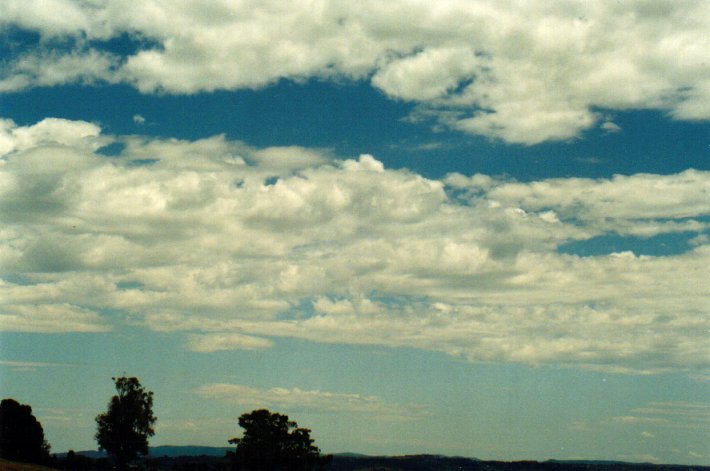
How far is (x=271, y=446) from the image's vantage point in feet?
483

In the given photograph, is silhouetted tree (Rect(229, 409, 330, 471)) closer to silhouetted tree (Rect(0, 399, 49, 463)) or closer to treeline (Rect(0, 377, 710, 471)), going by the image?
treeline (Rect(0, 377, 710, 471))

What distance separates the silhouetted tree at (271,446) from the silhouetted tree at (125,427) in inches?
818

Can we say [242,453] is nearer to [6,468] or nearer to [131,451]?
[131,451]

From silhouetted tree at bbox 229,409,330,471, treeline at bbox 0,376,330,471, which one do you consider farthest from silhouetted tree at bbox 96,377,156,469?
silhouetted tree at bbox 229,409,330,471

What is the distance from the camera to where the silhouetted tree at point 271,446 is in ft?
481

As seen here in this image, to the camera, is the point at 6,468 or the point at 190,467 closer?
the point at 6,468

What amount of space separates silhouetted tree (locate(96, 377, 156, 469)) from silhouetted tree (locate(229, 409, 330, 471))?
2077 cm

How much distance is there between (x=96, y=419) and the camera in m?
132

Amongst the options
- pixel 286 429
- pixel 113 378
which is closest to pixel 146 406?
pixel 113 378

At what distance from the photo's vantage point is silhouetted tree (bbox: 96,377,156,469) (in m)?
131

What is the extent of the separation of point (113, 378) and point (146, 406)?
7.37 meters

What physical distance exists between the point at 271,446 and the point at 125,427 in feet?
94.0

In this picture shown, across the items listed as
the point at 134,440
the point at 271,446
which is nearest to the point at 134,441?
the point at 134,440

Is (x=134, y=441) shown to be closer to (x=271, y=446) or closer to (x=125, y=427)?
(x=125, y=427)
